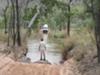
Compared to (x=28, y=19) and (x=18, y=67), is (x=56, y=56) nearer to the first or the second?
(x=18, y=67)

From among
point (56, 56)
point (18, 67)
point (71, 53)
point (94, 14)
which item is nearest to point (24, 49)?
point (56, 56)

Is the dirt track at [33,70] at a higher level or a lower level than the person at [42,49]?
lower

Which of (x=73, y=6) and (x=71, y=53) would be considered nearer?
(x=71, y=53)

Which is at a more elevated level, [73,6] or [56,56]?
[73,6]

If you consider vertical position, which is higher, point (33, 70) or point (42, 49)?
point (42, 49)

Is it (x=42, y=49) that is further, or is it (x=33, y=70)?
(x=42, y=49)

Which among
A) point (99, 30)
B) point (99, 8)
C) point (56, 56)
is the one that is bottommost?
point (56, 56)

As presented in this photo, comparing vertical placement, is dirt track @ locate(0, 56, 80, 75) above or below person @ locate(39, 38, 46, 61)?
below

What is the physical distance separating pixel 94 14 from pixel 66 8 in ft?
51.0

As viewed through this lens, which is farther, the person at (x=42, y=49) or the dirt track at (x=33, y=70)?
the person at (x=42, y=49)

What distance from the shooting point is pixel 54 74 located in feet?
54.6

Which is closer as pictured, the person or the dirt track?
the dirt track

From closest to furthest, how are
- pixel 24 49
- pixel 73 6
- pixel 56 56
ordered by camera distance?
1. pixel 56 56
2. pixel 24 49
3. pixel 73 6

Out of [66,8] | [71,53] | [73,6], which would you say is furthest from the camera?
[73,6]
